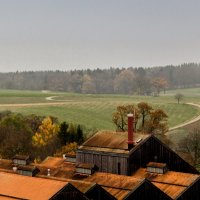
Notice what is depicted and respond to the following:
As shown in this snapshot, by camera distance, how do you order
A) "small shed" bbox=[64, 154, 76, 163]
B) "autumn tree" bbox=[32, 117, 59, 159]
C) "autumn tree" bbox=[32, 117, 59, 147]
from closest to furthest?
"small shed" bbox=[64, 154, 76, 163] < "autumn tree" bbox=[32, 117, 59, 159] < "autumn tree" bbox=[32, 117, 59, 147]

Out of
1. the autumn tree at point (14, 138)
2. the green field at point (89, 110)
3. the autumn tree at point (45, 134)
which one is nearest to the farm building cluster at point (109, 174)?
the autumn tree at point (14, 138)

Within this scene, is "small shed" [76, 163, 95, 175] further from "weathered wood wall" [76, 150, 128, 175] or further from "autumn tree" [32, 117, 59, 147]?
"autumn tree" [32, 117, 59, 147]

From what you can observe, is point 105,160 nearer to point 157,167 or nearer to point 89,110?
point 157,167

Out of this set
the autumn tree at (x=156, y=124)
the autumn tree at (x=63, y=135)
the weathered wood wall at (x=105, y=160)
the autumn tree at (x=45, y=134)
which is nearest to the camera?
the weathered wood wall at (x=105, y=160)

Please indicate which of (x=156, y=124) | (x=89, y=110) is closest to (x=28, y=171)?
(x=156, y=124)

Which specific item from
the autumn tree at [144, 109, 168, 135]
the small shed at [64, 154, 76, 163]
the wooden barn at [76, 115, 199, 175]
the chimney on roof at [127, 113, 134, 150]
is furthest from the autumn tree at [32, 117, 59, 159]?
the chimney on roof at [127, 113, 134, 150]

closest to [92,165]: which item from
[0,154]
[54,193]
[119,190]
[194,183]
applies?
[119,190]

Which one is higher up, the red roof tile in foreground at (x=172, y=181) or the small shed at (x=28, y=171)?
the small shed at (x=28, y=171)

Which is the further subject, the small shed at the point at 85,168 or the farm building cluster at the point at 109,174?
the small shed at the point at 85,168

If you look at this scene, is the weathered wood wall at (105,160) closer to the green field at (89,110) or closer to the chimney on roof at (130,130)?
the chimney on roof at (130,130)
